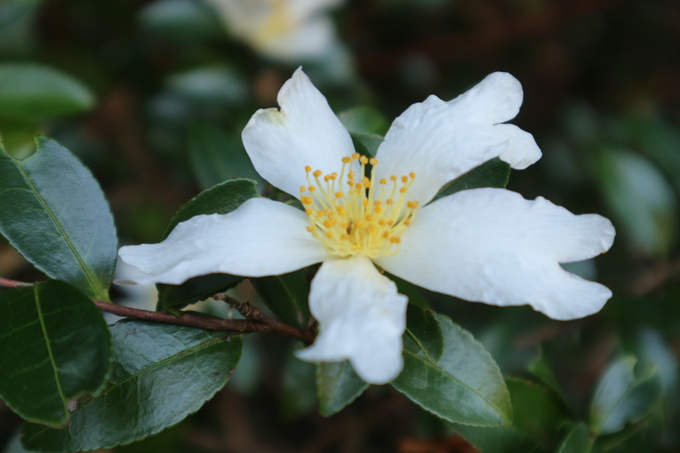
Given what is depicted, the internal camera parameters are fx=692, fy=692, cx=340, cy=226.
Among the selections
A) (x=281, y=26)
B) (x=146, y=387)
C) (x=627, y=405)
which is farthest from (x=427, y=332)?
(x=281, y=26)

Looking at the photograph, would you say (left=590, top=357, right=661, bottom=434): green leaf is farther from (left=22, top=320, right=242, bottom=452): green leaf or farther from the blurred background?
(left=22, top=320, right=242, bottom=452): green leaf

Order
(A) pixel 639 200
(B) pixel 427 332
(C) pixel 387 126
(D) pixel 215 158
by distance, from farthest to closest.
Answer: (A) pixel 639 200
(D) pixel 215 158
(C) pixel 387 126
(B) pixel 427 332

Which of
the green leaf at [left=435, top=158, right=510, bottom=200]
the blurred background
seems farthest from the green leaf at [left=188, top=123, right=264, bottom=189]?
the green leaf at [left=435, top=158, right=510, bottom=200]

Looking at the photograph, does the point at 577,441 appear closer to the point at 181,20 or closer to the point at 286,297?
the point at 286,297

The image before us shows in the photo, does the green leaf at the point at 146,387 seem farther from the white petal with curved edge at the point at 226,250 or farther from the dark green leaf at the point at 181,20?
the dark green leaf at the point at 181,20

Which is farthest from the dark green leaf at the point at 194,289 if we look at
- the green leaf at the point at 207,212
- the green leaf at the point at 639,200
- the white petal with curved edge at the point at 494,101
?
the green leaf at the point at 639,200

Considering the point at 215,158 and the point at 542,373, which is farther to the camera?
the point at 215,158
